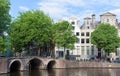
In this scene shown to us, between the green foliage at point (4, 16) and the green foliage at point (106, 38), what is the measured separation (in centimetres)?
2498

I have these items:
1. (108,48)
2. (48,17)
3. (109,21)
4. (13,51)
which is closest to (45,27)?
(48,17)

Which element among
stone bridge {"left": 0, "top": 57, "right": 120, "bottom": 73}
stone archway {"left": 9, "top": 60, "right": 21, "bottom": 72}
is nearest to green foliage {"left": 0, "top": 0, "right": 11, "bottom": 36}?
stone bridge {"left": 0, "top": 57, "right": 120, "bottom": 73}

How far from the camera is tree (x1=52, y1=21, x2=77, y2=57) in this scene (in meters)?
68.4

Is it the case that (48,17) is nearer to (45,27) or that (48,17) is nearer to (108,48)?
(45,27)

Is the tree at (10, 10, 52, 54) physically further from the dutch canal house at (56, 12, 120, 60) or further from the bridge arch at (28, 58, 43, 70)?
the dutch canal house at (56, 12, 120, 60)

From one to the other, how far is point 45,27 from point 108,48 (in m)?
13.7

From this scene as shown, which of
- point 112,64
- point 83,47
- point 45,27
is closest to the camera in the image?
point 45,27

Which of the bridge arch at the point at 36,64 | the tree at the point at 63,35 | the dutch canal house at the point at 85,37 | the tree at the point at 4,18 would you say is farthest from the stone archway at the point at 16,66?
the dutch canal house at the point at 85,37

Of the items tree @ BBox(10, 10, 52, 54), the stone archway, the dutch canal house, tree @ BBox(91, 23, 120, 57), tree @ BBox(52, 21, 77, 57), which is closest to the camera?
the stone archway

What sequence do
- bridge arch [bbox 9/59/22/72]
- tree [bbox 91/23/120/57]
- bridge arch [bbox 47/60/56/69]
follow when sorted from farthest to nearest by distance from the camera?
tree [bbox 91/23/120/57] < bridge arch [bbox 47/60/56/69] < bridge arch [bbox 9/59/22/72]

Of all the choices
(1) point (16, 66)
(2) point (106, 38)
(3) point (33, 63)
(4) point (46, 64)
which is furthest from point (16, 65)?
(2) point (106, 38)

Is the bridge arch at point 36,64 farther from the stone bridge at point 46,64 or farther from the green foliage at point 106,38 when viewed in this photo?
the green foliage at point 106,38

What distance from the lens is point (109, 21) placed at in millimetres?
79125

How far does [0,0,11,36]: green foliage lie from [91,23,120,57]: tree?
984 inches
